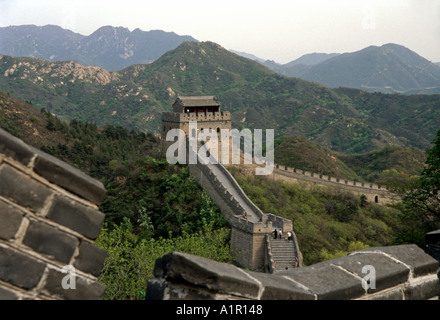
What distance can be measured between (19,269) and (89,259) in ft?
1.52

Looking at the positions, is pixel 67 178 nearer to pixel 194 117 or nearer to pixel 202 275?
pixel 202 275

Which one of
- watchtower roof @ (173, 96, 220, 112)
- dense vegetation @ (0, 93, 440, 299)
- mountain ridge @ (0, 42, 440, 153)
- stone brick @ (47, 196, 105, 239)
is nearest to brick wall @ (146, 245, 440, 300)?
stone brick @ (47, 196, 105, 239)

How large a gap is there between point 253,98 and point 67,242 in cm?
13790

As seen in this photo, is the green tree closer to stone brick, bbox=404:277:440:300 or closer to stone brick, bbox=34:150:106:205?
stone brick, bbox=404:277:440:300

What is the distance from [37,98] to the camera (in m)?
121

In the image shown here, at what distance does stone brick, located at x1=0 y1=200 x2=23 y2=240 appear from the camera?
9.82ft

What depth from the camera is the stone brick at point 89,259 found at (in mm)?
3230

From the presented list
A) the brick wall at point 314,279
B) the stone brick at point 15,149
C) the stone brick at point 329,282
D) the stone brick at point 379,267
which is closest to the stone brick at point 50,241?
the stone brick at point 15,149

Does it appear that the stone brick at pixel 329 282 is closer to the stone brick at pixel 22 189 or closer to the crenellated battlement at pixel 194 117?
the stone brick at pixel 22 189

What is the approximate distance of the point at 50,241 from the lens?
312 centimetres

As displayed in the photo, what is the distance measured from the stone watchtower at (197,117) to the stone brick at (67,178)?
94.0 feet

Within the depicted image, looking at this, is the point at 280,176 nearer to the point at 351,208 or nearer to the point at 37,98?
the point at 351,208

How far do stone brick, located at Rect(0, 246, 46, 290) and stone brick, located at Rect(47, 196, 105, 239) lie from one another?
12.3 inches
